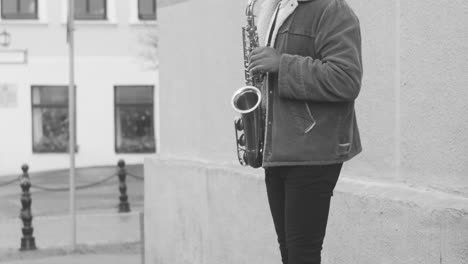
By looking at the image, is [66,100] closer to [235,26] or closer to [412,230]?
[235,26]

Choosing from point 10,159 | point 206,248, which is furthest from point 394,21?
point 10,159

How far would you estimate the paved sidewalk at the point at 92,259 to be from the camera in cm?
972

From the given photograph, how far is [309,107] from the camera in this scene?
3.54 metres

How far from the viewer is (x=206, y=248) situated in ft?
23.0

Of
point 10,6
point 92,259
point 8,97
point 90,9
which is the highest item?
point 10,6

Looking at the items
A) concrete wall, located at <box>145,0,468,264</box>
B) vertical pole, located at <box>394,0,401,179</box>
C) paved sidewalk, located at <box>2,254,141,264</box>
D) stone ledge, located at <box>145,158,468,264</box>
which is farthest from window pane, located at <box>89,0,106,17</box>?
vertical pole, located at <box>394,0,401,179</box>

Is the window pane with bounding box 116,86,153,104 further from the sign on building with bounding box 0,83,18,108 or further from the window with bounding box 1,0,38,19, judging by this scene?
the window with bounding box 1,0,38,19

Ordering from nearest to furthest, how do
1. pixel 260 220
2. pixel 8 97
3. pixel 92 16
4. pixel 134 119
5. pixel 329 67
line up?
1. pixel 329 67
2. pixel 260 220
3. pixel 8 97
4. pixel 92 16
5. pixel 134 119

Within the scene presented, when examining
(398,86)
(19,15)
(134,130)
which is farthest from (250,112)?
(19,15)

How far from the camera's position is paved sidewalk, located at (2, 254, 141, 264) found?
972 centimetres

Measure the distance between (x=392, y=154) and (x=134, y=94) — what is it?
24.7 meters

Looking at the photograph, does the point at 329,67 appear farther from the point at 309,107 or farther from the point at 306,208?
the point at 306,208

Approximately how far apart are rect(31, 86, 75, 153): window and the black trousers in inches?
1017

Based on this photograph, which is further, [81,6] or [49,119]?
[49,119]
